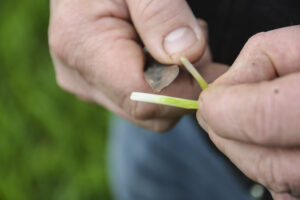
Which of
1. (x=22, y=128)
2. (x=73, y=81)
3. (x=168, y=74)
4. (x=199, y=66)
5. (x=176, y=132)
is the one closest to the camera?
(x=168, y=74)

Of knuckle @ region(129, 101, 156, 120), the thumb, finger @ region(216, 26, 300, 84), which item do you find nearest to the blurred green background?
knuckle @ region(129, 101, 156, 120)

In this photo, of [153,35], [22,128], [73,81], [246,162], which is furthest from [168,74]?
[22,128]


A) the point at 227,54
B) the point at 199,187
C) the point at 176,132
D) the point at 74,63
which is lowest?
the point at 199,187

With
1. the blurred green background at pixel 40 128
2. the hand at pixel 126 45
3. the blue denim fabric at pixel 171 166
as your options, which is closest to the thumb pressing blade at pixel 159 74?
the hand at pixel 126 45

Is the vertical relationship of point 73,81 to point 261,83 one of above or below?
below

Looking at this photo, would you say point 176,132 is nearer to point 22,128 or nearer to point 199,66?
point 199,66

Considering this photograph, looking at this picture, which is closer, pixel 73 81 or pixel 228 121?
pixel 228 121

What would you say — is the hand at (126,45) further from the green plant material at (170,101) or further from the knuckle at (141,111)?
the green plant material at (170,101)

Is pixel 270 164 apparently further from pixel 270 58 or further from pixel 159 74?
pixel 159 74
